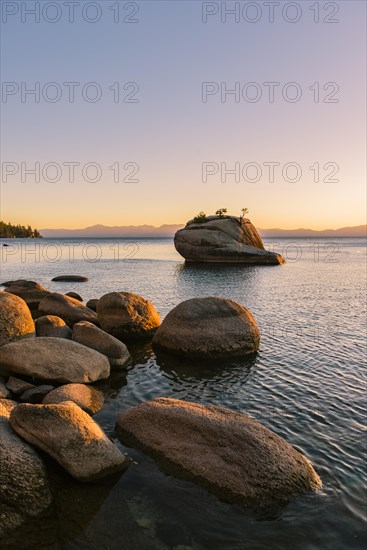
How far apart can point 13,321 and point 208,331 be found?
815cm

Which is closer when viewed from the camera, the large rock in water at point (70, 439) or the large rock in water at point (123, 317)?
the large rock in water at point (70, 439)

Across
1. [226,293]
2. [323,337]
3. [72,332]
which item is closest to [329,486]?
[72,332]

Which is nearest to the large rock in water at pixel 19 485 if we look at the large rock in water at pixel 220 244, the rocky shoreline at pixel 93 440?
the rocky shoreline at pixel 93 440

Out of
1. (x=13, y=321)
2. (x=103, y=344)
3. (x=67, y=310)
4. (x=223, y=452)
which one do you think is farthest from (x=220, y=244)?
(x=223, y=452)

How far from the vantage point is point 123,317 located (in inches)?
815

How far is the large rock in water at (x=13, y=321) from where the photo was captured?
15.7 metres

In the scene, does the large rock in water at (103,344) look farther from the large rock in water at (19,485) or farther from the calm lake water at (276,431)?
the large rock in water at (19,485)

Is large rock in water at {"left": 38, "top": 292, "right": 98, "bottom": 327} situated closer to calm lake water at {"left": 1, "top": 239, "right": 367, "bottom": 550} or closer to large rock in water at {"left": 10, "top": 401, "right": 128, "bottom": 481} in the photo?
calm lake water at {"left": 1, "top": 239, "right": 367, "bottom": 550}

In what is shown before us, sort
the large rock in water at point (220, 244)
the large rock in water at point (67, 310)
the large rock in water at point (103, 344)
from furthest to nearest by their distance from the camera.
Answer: the large rock in water at point (220, 244), the large rock in water at point (67, 310), the large rock in water at point (103, 344)

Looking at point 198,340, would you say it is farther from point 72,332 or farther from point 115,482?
point 115,482

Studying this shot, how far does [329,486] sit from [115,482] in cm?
477

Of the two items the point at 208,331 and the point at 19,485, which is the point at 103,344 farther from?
the point at 19,485

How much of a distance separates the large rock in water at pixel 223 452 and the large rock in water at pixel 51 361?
148 inches

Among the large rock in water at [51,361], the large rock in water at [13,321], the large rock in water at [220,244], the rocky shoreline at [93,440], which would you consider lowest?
the rocky shoreline at [93,440]
